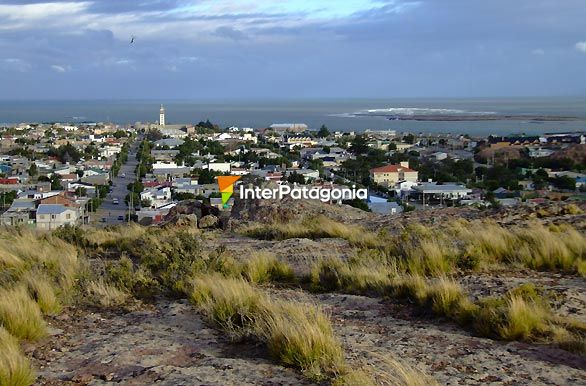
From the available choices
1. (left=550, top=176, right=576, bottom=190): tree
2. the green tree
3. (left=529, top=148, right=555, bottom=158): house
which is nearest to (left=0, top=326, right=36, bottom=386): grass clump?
(left=550, top=176, right=576, bottom=190): tree

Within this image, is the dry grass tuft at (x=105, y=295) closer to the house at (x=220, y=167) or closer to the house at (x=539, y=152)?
the house at (x=220, y=167)

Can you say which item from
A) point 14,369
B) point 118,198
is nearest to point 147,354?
point 14,369

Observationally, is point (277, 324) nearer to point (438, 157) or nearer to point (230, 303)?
point (230, 303)

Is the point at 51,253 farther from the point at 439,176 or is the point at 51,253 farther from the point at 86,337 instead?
the point at 439,176

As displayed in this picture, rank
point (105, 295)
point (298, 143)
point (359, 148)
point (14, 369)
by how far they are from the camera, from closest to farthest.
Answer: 1. point (14, 369)
2. point (105, 295)
3. point (359, 148)
4. point (298, 143)

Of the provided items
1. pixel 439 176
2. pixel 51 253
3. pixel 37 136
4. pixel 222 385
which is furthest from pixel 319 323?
pixel 37 136

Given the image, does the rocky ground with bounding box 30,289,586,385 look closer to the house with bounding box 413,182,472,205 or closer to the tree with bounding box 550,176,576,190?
the house with bounding box 413,182,472,205

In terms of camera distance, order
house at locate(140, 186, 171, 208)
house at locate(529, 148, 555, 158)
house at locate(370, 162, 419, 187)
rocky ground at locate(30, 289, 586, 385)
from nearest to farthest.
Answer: rocky ground at locate(30, 289, 586, 385)
house at locate(140, 186, 171, 208)
house at locate(370, 162, 419, 187)
house at locate(529, 148, 555, 158)

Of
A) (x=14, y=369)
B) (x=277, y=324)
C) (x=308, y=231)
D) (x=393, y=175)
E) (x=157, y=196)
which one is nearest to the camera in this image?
(x=14, y=369)
